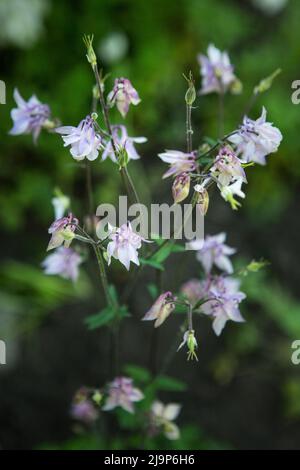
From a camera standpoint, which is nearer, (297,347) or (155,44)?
(297,347)

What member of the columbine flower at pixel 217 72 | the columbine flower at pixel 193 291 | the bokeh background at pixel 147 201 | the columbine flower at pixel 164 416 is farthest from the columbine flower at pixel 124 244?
the bokeh background at pixel 147 201

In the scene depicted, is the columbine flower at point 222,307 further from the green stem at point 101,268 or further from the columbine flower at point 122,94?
the columbine flower at point 122,94

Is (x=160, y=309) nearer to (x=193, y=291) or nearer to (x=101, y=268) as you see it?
(x=101, y=268)
